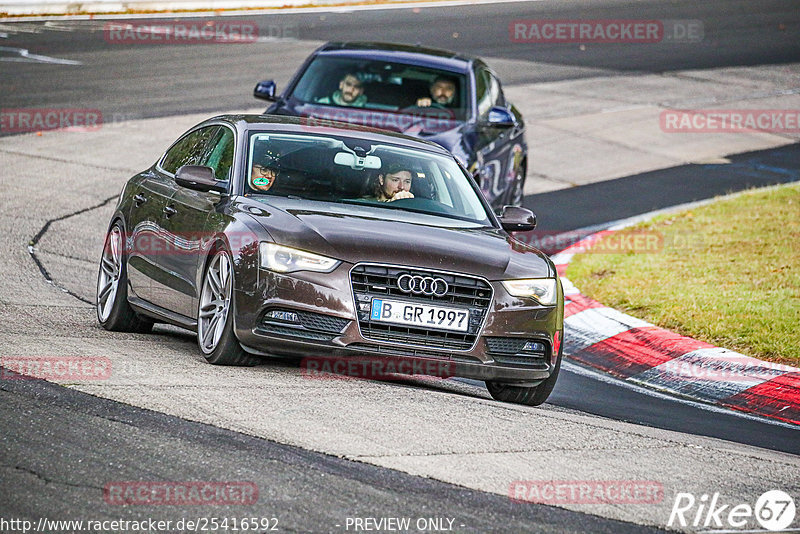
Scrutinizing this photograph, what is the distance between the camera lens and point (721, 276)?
41.4ft

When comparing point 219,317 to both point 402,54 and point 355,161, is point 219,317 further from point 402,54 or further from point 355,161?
point 402,54

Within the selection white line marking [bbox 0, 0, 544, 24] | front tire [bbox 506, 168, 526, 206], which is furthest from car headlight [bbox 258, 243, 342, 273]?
white line marking [bbox 0, 0, 544, 24]

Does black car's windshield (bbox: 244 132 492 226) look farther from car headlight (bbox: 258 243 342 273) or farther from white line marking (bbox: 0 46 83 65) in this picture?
white line marking (bbox: 0 46 83 65)

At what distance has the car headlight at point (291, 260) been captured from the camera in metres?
7.50

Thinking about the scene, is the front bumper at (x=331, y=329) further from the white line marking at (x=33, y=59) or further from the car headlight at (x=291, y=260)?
the white line marking at (x=33, y=59)

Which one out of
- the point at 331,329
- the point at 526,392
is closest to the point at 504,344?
the point at 526,392

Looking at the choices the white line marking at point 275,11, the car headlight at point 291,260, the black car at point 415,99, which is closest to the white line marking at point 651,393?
the car headlight at point 291,260

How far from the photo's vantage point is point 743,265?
42.7ft

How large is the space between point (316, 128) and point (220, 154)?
26.1 inches

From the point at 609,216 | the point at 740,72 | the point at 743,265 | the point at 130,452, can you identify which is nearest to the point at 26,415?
the point at 130,452

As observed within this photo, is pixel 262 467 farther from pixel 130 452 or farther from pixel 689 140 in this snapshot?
pixel 689 140

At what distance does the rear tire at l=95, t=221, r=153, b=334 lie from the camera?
30.8ft

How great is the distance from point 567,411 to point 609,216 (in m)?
8.63

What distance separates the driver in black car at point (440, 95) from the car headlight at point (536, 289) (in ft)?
21.1
